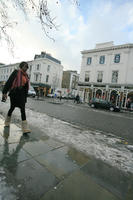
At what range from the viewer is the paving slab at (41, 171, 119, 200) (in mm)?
1366

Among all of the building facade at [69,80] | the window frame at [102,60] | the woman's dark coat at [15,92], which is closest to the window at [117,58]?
the window frame at [102,60]

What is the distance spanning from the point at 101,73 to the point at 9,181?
24.4 meters

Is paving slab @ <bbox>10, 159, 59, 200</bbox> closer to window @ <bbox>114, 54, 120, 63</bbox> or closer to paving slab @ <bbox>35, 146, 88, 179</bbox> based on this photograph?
paving slab @ <bbox>35, 146, 88, 179</bbox>

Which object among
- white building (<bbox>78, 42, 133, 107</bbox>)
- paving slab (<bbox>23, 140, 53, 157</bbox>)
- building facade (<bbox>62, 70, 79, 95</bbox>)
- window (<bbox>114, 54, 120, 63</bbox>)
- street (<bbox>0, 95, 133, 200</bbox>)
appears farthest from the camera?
building facade (<bbox>62, 70, 79, 95</bbox>)

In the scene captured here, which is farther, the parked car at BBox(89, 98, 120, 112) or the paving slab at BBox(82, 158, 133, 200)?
the parked car at BBox(89, 98, 120, 112)

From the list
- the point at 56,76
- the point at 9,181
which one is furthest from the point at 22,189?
the point at 56,76

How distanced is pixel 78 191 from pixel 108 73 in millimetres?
23467

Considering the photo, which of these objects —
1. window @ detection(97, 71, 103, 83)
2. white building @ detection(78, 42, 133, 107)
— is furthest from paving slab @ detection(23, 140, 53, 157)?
window @ detection(97, 71, 103, 83)

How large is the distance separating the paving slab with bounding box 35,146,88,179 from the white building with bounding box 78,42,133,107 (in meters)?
21.2

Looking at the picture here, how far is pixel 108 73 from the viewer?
73.5 ft

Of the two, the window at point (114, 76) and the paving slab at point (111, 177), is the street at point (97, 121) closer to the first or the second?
the paving slab at point (111, 177)

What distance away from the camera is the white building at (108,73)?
20.5m

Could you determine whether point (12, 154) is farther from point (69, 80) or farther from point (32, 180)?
point (69, 80)

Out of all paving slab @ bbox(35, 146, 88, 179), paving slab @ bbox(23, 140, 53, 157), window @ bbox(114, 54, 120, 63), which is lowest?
A: paving slab @ bbox(35, 146, 88, 179)
